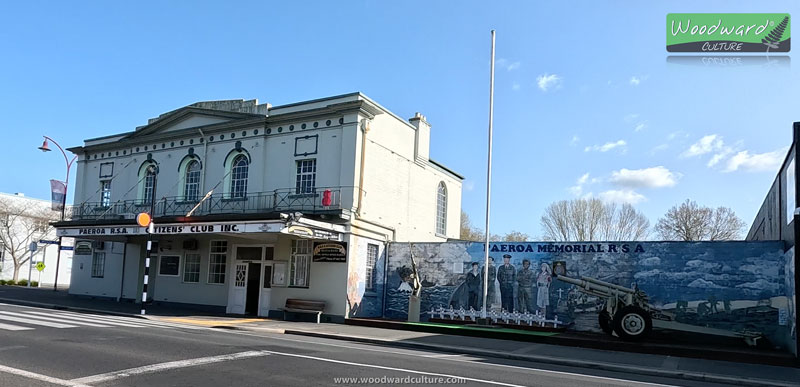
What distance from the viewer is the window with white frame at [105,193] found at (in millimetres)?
28394

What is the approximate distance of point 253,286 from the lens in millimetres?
23172

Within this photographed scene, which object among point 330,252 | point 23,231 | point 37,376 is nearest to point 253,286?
point 330,252

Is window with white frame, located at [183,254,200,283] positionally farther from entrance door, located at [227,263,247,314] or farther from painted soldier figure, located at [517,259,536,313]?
painted soldier figure, located at [517,259,536,313]

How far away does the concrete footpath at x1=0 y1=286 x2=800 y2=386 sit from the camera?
37.8 ft

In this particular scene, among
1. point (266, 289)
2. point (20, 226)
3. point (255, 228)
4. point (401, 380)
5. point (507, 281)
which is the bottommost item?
point (401, 380)

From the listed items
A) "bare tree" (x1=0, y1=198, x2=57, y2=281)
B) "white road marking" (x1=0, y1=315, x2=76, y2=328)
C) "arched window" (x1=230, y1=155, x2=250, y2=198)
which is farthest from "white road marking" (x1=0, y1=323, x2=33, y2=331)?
"bare tree" (x1=0, y1=198, x2=57, y2=281)

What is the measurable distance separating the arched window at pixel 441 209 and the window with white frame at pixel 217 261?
9.74m

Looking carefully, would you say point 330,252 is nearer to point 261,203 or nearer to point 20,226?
point 261,203

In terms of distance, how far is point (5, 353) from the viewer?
962 centimetres

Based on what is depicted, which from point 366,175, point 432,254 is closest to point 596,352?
point 432,254

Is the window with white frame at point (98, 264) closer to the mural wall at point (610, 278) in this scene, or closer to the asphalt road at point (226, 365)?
the mural wall at point (610, 278)

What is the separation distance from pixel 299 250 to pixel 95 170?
13.9m

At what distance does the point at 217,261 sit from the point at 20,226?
34299 mm

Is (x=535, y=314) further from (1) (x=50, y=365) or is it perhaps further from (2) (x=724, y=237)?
(2) (x=724, y=237)
